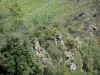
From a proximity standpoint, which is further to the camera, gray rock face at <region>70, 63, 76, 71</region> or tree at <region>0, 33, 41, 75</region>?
gray rock face at <region>70, 63, 76, 71</region>

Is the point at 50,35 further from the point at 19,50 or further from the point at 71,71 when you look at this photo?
the point at 19,50

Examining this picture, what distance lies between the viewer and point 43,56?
69.4 metres

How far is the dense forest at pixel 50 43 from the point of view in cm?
5647

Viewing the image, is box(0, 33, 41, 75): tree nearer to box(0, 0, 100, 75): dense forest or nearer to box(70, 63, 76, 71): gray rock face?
box(0, 0, 100, 75): dense forest

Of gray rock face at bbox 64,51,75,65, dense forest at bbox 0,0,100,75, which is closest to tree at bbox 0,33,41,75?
dense forest at bbox 0,0,100,75

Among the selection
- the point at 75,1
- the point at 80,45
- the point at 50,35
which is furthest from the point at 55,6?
the point at 50,35

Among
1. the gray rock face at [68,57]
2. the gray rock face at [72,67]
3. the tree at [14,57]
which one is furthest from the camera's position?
the gray rock face at [72,67]

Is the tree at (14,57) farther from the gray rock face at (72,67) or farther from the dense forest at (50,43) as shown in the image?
Answer: the gray rock face at (72,67)

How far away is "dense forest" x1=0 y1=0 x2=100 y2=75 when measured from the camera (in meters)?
56.5

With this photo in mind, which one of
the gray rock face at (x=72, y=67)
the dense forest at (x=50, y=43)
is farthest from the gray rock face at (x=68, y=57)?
the gray rock face at (x=72, y=67)

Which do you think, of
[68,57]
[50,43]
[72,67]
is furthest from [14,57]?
[72,67]

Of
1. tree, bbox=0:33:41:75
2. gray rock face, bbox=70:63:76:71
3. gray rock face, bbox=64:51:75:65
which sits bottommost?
gray rock face, bbox=70:63:76:71

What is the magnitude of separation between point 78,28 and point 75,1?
119 feet

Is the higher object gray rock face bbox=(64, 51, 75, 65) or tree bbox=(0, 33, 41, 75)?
tree bbox=(0, 33, 41, 75)
